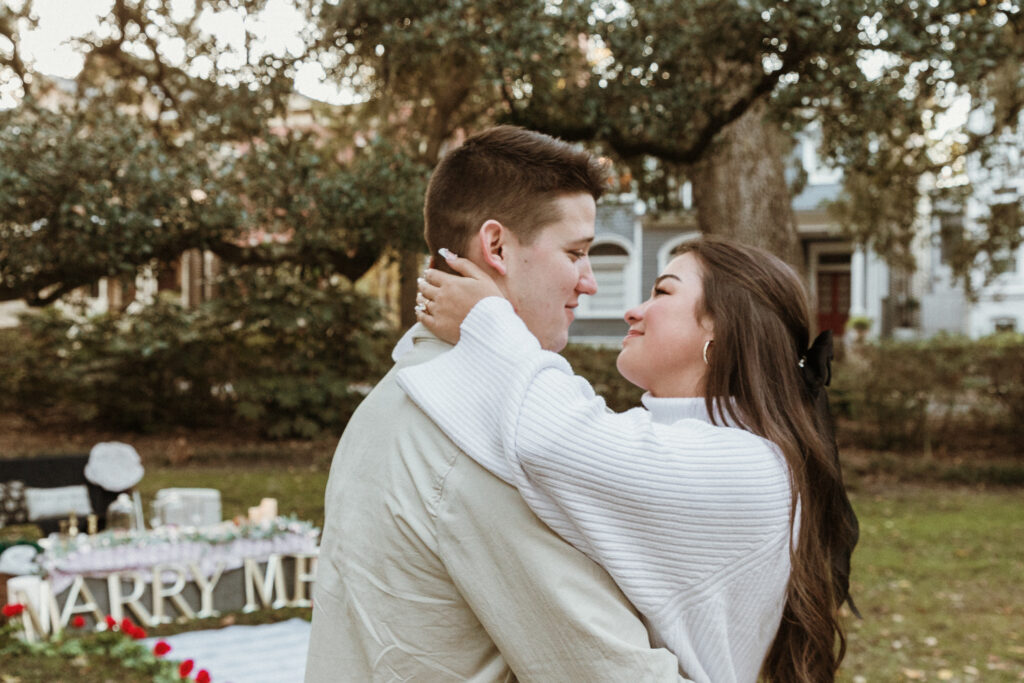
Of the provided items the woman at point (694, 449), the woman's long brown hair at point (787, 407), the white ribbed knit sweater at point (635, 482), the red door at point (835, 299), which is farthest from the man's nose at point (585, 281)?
the red door at point (835, 299)

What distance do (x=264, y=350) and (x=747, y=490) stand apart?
45.9ft

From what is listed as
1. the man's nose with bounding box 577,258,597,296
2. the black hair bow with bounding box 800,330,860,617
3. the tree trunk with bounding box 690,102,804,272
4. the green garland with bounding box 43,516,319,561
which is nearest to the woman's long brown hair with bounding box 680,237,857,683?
the black hair bow with bounding box 800,330,860,617

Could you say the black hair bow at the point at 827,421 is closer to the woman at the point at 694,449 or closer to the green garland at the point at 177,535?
the woman at the point at 694,449

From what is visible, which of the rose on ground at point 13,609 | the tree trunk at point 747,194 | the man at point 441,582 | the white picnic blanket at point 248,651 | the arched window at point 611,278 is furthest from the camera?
the arched window at point 611,278

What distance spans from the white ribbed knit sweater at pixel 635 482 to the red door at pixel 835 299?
30579mm

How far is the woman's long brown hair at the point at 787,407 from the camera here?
7.07ft

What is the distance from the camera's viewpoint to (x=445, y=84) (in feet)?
46.7

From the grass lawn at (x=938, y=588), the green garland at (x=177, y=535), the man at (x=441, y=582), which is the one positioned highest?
the man at (x=441, y=582)

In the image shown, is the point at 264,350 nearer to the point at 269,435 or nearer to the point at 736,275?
the point at 269,435

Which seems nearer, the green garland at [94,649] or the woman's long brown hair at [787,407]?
the woman's long brown hair at [787,407]

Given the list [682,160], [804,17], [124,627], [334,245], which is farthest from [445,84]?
[124,627]

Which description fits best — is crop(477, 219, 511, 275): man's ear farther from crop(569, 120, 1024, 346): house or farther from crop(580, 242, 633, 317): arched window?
crop(580, 242, 633, 317): arched window

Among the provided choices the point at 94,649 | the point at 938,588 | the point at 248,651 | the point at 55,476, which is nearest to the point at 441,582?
the point at 248,651

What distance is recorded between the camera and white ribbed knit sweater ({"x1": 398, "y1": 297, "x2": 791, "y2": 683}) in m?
1.65
